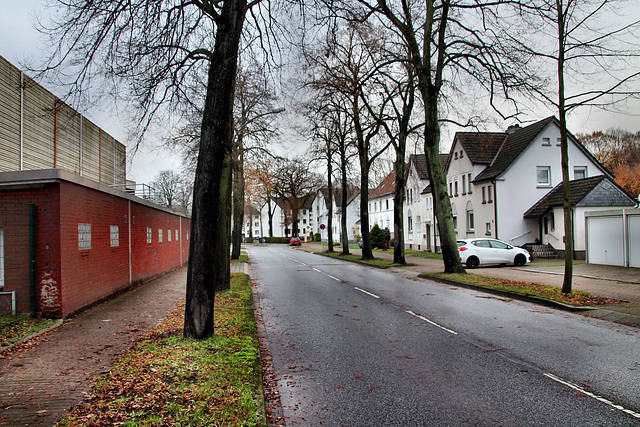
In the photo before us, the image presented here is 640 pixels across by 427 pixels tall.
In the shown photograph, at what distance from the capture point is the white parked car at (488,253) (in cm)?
2472

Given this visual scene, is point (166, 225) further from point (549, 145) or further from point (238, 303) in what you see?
point (549, 145)

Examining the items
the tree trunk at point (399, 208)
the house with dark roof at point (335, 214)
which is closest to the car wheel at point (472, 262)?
the tree trunk at point (399, 208)

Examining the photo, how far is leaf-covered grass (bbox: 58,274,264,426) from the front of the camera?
13.8 feet

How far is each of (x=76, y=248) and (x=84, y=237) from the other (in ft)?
1.90

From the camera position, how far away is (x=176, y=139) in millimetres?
21469

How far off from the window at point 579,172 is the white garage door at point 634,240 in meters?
15.7

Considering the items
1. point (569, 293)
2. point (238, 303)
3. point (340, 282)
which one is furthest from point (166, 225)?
point (569, 293)

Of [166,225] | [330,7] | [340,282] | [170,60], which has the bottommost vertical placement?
[340,282]

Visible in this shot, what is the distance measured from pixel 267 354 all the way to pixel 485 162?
1316 inches

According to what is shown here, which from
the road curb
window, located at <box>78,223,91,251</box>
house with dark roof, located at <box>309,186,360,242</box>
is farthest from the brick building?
house with dark roof, located at <box>309,186,360,242</box>

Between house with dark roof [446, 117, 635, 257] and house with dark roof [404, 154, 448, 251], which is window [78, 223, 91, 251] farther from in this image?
house with dark roof [404, 154, 448, 251]

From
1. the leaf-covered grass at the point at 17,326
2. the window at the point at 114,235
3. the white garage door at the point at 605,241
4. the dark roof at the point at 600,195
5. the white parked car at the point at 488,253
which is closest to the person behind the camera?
the leaf-covered grass at the point at 17,326

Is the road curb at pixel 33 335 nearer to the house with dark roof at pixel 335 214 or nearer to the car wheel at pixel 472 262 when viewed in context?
the car wheel at pixel 472 262

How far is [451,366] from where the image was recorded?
248 inches
